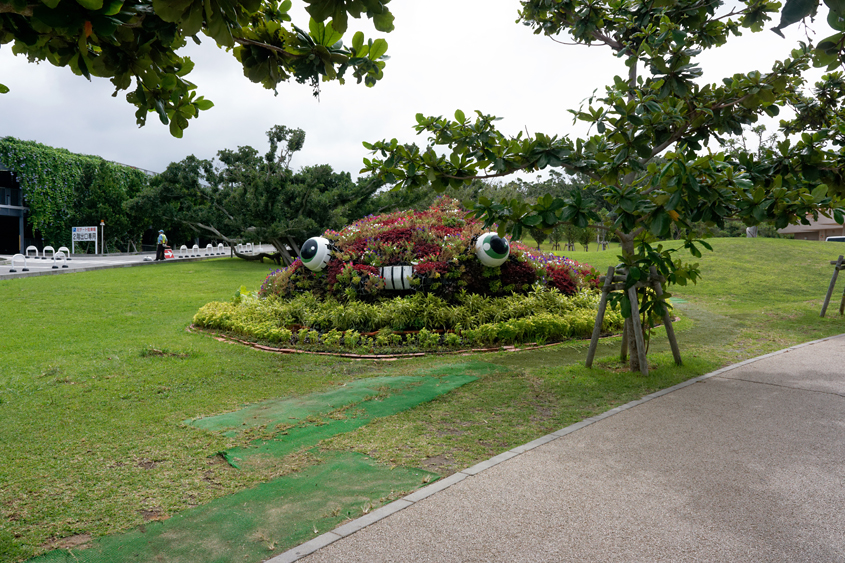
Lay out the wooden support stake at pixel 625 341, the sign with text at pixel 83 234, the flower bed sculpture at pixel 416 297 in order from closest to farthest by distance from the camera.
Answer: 1. the wooden support stake at pixel 625 341
2. the flower bed sculpture at pixel 416 297
3. the sign with text at pixel 83 234

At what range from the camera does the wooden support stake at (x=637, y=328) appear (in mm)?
6289

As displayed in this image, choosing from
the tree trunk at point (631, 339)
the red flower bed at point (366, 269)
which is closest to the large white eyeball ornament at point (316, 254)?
the red flower bed at point (366, 269)

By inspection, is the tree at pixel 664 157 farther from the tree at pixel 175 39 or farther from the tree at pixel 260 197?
the tree at pixel 260 197

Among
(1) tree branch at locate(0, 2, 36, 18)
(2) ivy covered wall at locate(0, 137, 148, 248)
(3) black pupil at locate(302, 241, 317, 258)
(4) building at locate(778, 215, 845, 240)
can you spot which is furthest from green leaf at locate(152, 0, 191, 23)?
(4) building at locate(778, 215, 845, 240)

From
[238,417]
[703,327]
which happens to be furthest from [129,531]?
[703,327]

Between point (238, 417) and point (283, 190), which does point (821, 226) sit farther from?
point (238, 417)

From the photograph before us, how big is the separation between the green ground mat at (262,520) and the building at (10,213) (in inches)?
1514

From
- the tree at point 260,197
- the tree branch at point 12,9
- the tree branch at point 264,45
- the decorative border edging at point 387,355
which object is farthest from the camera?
the tree at point 260,197

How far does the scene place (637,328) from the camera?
20.7ft

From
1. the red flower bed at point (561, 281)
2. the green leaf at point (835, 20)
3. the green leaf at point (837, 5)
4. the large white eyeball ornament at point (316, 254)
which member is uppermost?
the green leaf at point (835, 20)

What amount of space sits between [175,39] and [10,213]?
4074 centimetres

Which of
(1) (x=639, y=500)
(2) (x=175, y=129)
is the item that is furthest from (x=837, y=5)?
(2) (x=175, y=129)

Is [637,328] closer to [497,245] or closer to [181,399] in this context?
[497,245]

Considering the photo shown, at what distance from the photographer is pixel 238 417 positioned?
498 cm
